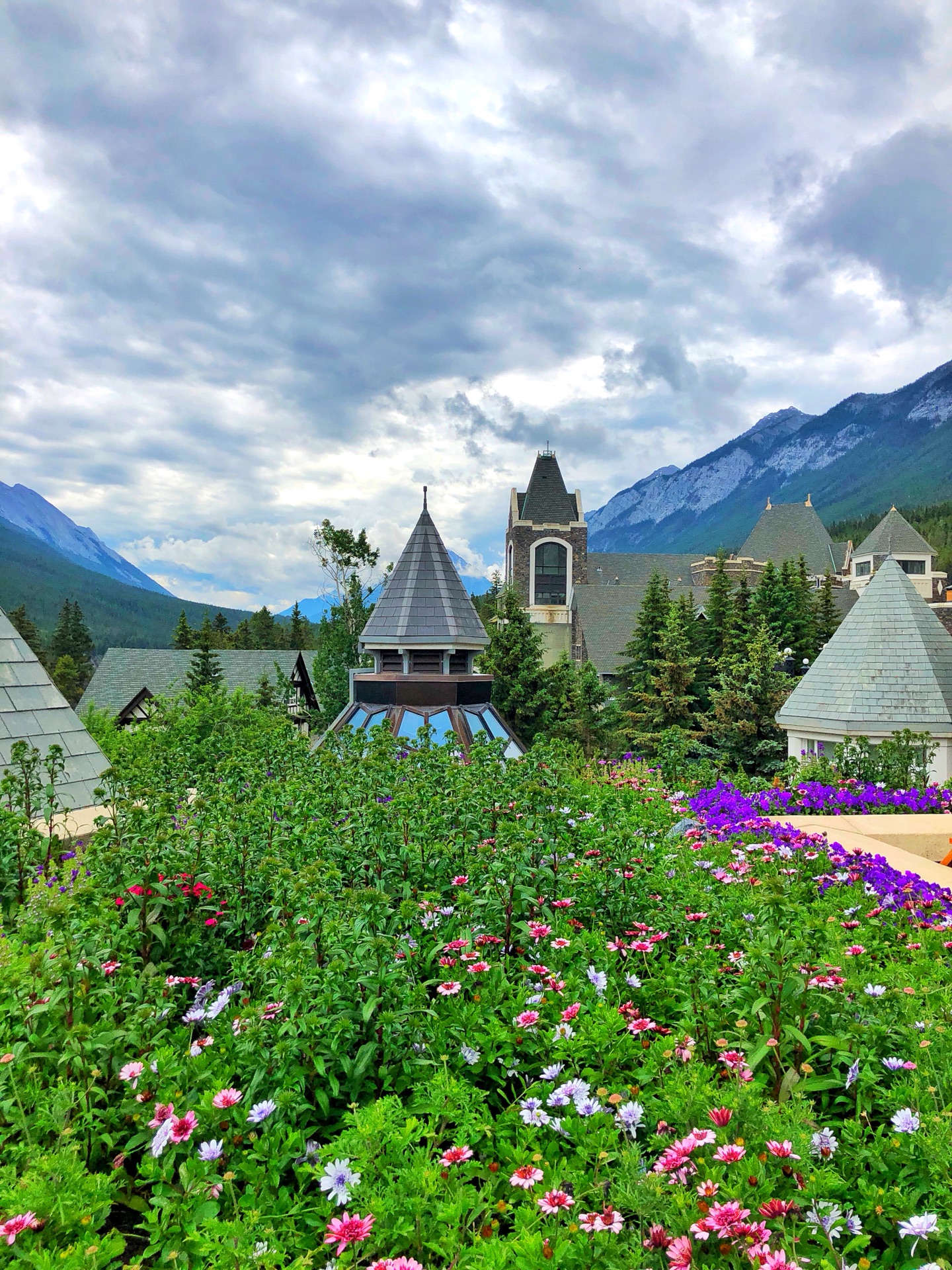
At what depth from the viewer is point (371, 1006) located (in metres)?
2.32

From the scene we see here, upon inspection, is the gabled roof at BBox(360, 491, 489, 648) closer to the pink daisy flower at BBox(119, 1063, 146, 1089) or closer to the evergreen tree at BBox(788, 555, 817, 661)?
the pink daisy flower at BBox(119, 1063, 146, 1089)

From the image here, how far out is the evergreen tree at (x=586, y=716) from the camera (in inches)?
901

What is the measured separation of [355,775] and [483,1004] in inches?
96.0

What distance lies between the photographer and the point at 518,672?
24297mm

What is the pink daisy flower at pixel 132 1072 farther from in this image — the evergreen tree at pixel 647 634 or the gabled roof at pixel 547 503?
the gabled roof at pixel 547 503

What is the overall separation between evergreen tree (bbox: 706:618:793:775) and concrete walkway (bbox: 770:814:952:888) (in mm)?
11482

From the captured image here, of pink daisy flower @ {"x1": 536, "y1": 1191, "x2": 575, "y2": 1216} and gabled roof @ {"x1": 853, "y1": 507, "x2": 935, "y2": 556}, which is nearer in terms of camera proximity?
pink daisy flower @ {"x1": 536, "y1": 1191, "x2": 575, "y2": 1216}

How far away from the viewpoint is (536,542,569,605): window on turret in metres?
52.6

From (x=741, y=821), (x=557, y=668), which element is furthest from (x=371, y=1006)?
(x=557, y=668)

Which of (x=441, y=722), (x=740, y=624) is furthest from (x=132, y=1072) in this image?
(x=740, y=624)

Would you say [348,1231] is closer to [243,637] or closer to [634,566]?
[634,566]

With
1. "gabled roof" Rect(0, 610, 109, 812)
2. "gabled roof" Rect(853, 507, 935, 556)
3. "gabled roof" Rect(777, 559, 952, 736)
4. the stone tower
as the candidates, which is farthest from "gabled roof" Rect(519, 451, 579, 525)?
"gabled roof" Rect(0, 610, 109, 812)

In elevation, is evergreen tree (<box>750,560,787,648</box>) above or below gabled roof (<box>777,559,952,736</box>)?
above

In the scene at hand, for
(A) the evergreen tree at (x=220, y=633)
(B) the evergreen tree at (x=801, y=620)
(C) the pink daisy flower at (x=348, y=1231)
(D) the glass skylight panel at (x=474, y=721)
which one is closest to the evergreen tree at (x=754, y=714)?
(B) the evergreen tree at (x=801, y=620)
